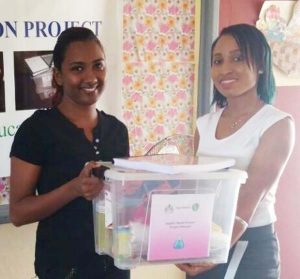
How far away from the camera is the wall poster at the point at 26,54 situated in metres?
1.67

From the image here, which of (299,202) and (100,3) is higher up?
(100,3)

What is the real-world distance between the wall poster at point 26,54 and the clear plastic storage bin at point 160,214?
2.39 feet

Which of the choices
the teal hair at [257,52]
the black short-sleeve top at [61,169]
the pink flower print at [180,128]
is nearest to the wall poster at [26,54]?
the black short-sleeve top at [61,169]

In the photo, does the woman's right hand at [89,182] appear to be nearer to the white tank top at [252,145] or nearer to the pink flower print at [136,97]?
the white tank top at [252,145]

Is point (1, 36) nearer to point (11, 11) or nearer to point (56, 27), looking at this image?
point (11, 11)

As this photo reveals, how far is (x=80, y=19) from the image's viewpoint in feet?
5.97

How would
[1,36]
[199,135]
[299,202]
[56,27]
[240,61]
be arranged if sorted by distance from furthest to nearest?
[299,202] < [56,27] < [1,36] < [199,135] < [240,61]

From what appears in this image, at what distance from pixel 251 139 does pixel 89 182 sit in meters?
Result: 0.44

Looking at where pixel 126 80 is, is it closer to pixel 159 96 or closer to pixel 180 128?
pixel 159 96

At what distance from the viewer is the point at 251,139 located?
1.28 m

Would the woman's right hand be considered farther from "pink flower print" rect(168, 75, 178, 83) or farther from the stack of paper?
"pink flower print" rect(168, 75, 178, 83)

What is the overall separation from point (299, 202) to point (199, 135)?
4.44 feet

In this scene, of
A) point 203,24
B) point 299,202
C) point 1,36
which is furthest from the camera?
point 299,202

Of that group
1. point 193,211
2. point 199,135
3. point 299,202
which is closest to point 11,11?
point 199,135
